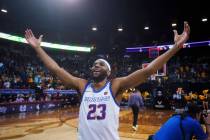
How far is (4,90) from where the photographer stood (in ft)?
61.5

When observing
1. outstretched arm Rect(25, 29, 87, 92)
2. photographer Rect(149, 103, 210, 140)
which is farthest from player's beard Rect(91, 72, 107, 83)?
photographer Rect(149, 103, 210, 140)

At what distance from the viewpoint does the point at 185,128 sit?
397cm

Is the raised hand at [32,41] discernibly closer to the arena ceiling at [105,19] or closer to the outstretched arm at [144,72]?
the outstretched arm at [144,72]

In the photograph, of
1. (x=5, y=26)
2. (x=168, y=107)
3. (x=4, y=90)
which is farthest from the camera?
(x=5, y=26)

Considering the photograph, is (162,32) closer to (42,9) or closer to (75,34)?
(75,34)

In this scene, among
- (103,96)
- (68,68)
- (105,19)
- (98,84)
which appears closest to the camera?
(103,96)

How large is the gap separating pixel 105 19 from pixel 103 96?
1003 inches

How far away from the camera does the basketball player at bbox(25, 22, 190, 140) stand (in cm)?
274

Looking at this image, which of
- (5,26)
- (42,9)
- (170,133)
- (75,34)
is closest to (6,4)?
(42,9)

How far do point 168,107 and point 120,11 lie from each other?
9.22 meters

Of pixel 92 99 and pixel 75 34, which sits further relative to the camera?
pixel 75 34

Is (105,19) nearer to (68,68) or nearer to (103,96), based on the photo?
(68,68)

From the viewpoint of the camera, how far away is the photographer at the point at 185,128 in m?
3.95

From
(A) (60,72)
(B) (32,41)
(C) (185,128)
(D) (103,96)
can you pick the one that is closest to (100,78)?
(D) (103,96)
